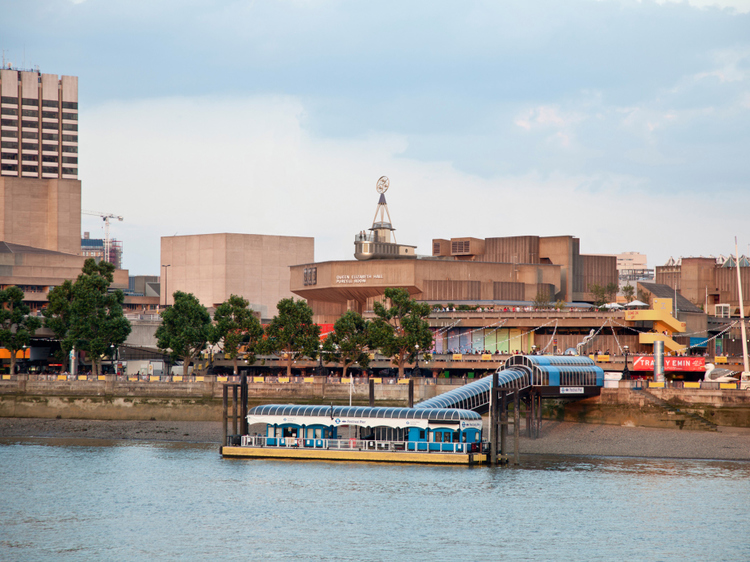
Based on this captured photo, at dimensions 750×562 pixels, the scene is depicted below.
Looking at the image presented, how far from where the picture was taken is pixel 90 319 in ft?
436

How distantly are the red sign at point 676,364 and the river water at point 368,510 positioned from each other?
2599 centimetres

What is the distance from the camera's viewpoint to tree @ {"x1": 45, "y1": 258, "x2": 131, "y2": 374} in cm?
13275

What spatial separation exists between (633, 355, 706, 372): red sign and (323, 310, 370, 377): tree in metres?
33.1

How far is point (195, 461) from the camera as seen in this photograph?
9188 centimetres

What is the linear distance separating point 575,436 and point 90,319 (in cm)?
6653

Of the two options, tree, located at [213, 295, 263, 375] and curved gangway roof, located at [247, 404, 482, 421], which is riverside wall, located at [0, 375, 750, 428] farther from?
curved gangway roof, located at [247, 404, 482, 421]

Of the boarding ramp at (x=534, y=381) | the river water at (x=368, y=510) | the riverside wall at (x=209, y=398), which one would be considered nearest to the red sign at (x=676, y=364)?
the riverside wall at (x=209, y=398)

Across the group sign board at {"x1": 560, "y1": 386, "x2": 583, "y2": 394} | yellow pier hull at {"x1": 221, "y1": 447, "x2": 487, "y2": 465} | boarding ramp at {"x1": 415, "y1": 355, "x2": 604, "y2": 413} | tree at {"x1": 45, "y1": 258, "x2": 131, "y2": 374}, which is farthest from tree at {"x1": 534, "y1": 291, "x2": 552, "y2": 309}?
yellow pier hull at {"x1": 221, "y1": 447, "x2": 487, "y2": 465}

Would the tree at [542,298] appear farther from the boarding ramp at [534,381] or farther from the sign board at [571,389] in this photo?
the sign board at [571,389]

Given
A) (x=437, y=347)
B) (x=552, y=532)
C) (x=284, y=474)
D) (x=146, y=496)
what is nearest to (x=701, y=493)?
(x=552, y=532)

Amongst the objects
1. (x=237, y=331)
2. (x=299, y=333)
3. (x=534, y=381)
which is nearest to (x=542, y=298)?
(x=299, y=333)

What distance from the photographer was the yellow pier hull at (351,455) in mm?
87688

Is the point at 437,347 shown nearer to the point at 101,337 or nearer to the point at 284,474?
the point at 101,337

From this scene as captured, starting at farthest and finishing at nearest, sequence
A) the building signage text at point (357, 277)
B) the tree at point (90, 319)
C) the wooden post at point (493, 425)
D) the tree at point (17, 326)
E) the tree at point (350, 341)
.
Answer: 1. the building signage text at point (357, 277)
2. the tree at point (17, 326)
3. the tree at point (90, 319)
4. the tree at point (350, 341)
5. the wooden post at point (493, 425)
